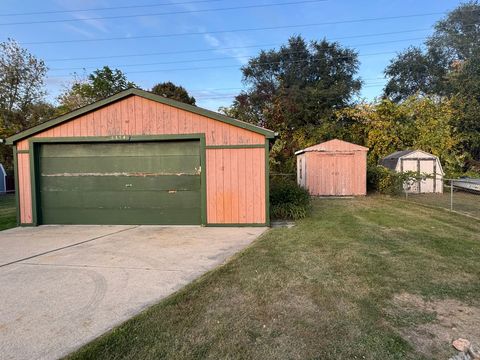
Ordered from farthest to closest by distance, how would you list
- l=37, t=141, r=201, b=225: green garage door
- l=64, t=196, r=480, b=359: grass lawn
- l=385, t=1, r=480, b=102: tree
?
l=385, t=1, r=480, b=102: tree, l=37, t=141, r=201, b=225: green garage door, l=64, t=196, r=480, b=359: grass lawn

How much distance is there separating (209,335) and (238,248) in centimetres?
309

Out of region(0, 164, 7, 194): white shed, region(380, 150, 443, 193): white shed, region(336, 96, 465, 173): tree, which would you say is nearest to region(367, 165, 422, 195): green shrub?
region(380, 150, 443, 193): white shed

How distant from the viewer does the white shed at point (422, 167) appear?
15516mm

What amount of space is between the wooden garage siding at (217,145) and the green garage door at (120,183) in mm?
361

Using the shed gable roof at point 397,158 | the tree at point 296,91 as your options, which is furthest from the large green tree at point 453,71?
the shed gable roof at point 397,158

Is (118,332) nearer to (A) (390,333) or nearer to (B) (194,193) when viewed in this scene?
(A) (390,333)

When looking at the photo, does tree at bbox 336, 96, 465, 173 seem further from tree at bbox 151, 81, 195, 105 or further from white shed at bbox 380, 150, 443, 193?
tree at bbox 151, 81, 195, 105

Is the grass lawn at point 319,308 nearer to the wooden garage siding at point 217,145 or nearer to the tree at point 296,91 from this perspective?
the wooden garage siding at point 217,145

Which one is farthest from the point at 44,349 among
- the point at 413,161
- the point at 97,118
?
the point at 413,161

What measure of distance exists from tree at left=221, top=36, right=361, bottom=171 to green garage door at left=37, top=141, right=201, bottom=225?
40.1 ft

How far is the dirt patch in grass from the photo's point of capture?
2.70 meters

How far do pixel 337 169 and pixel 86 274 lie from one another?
12.2 metres

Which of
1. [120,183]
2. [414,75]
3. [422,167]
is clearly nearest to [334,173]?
[422,167]

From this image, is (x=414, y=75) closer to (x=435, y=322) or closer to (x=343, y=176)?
(x=343, y=176)
